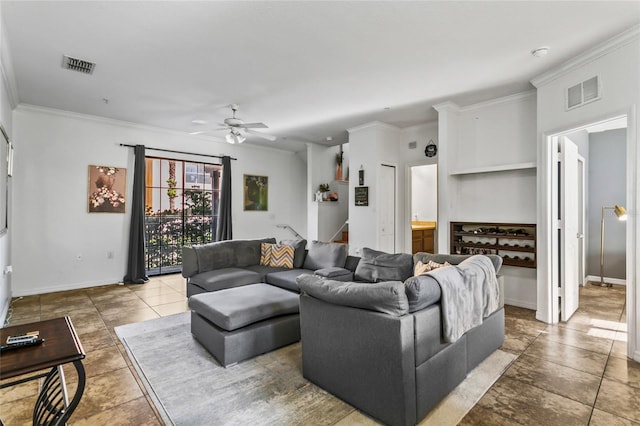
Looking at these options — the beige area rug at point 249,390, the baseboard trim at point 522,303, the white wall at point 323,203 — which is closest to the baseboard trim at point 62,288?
the beige area rug at point 249,390

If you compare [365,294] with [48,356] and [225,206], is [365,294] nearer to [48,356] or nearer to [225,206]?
[48,356]

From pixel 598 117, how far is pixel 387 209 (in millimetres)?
3234

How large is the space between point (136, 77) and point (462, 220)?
4841 mm

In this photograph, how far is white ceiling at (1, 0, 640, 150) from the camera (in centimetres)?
249

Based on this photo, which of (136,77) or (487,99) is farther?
(487,99)

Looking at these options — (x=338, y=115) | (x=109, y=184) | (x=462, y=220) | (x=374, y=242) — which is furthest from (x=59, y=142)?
(x=462, y=220)

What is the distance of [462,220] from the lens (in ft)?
16.2

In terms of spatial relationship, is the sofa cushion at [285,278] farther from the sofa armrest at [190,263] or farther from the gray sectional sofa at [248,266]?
the sofa armrest at [190,263]

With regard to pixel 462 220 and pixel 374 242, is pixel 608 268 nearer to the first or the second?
pixel 462 220

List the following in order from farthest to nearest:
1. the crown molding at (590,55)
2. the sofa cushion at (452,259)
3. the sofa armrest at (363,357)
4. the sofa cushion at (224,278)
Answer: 1. the sofa cushion at (224,278)
2. the sofa cushion at (452,259)
3. the crown molding at (590,55)
4. the sofa armrest at (363,357)

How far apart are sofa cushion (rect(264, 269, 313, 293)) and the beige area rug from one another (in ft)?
2.94

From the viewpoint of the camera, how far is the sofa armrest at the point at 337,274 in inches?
146

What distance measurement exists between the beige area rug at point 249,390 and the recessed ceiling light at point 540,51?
9.50 feet

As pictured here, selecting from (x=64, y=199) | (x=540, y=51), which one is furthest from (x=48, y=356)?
(x=64, y=199)
